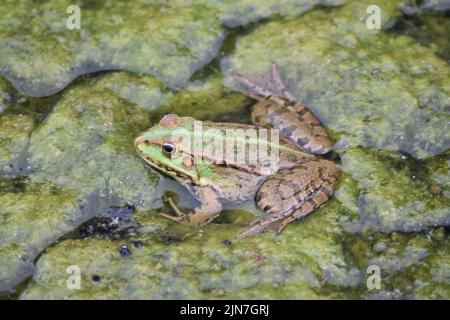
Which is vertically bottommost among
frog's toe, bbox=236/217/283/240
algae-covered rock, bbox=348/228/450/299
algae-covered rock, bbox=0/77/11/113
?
algae-covered rock, bbox=348/228/450/299

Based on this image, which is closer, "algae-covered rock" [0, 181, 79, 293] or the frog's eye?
"algae-covered rock" [0, 181, 79, 293]

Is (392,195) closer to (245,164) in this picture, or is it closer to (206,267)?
(245,164)

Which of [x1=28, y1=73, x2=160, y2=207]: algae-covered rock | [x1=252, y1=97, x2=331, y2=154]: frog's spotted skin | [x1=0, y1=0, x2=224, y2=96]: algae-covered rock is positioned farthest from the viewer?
[x1=0, y1=0, x2=224, y2=96]: algae-covered rock

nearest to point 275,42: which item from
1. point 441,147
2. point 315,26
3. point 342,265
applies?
point 315,26

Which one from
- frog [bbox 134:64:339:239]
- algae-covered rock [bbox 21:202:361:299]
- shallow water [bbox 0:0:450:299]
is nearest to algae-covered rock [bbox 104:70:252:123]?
shallow water [bbox 0:0:450:299]

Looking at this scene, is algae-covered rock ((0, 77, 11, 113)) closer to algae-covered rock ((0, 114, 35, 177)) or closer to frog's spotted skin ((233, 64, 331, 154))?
algae-covered rock ((0, 114, 35, 177))

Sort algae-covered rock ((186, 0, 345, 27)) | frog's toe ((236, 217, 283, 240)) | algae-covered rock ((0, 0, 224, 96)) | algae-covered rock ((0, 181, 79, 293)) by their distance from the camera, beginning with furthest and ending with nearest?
1. algae-covered rock ((186, 0, 345, 27))
2. algae-covered rock ((0, 0, 224, 96))
3. frog's toe ((236, 217, 283, 240))
4. algae-covered rock ((0, 181, 79, 293))
